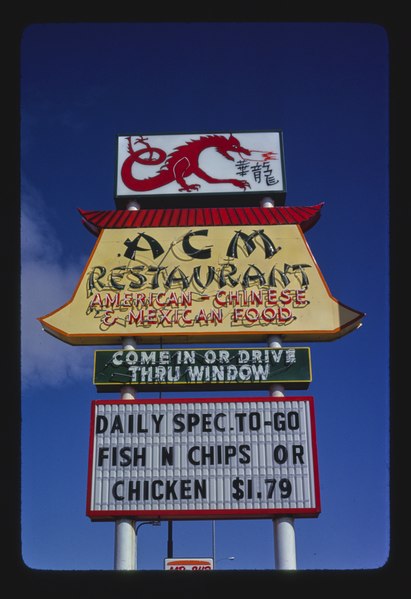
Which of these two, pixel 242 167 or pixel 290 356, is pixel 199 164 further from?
pixel 290 356

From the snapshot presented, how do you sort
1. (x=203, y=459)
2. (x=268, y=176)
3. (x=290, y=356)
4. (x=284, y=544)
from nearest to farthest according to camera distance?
(x=284, y=544)
(x=203, y=459)
(x=290, y=356)
(x=268, y=176)

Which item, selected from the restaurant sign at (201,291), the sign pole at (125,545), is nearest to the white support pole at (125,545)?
the sign pole at (125,545)

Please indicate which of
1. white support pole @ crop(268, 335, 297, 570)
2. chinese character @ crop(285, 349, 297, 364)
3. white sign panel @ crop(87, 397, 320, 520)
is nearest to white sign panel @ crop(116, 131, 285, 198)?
chinese character @ crop(285, 349, 297, 364)

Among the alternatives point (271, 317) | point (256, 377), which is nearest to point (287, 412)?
point (256, 377)

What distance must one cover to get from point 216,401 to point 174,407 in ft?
2.30

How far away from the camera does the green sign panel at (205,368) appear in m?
11.7

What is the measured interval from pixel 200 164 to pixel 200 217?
135 cm

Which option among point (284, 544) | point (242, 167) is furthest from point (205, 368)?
point (242, 167)

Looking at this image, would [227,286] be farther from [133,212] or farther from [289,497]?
[289,497]

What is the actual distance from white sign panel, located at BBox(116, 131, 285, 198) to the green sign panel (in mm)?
3623

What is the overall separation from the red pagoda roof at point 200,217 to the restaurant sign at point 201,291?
0.45ft

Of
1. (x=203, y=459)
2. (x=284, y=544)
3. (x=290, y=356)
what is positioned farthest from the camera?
(x=290, y=356)

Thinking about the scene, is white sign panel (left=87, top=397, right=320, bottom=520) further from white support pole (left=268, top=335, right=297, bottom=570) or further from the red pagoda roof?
the red pagoda roof

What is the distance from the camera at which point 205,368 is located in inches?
463
